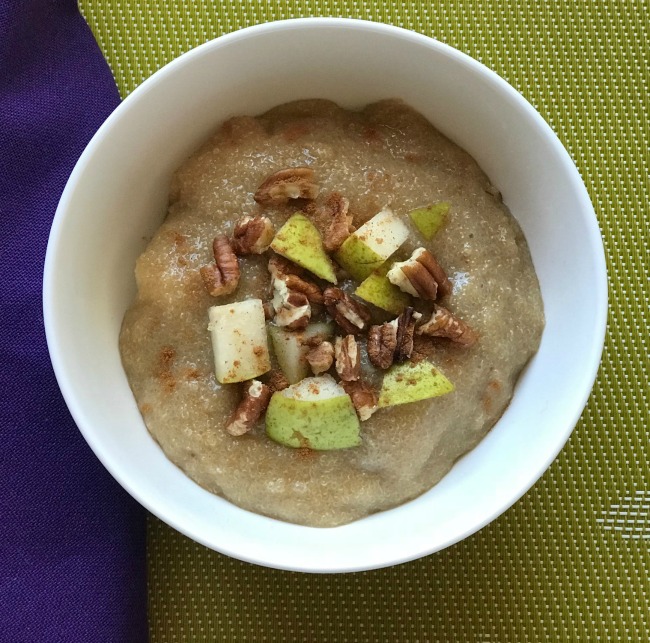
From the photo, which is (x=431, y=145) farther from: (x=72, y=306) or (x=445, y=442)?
(x=72, y=306)

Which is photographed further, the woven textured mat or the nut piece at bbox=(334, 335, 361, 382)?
the woven textured mat

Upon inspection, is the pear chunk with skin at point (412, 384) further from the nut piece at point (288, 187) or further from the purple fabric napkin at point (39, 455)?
the purple fabric napkin at point (39, 455)

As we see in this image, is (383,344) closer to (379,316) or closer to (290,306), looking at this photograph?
(379,316)

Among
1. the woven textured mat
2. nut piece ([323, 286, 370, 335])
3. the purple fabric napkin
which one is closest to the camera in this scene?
nut piece ([323, 286, 370, 335])

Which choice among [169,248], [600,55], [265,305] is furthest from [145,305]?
[600,55]

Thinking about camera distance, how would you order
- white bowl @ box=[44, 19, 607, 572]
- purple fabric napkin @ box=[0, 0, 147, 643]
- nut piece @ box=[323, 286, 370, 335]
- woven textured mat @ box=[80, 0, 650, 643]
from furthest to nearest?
woven textured mat @ box=[80, 0, 650, 643] → purple fabric napkin @ box=[0, 0, 147, 643] → nut piece @ box=[323, 286, 370, 335] → white bowl @ box=[44, 19, 607, 572]

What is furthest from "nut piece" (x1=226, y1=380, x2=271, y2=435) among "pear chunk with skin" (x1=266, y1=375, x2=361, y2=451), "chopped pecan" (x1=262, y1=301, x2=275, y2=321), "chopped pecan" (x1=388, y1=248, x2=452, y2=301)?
"chopped pecan" (x1=388, y1=248, x2=452, y2=301)

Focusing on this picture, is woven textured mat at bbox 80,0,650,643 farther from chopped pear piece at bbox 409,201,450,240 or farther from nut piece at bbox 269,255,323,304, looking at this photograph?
nut piece at bbox 269,255,323,304
